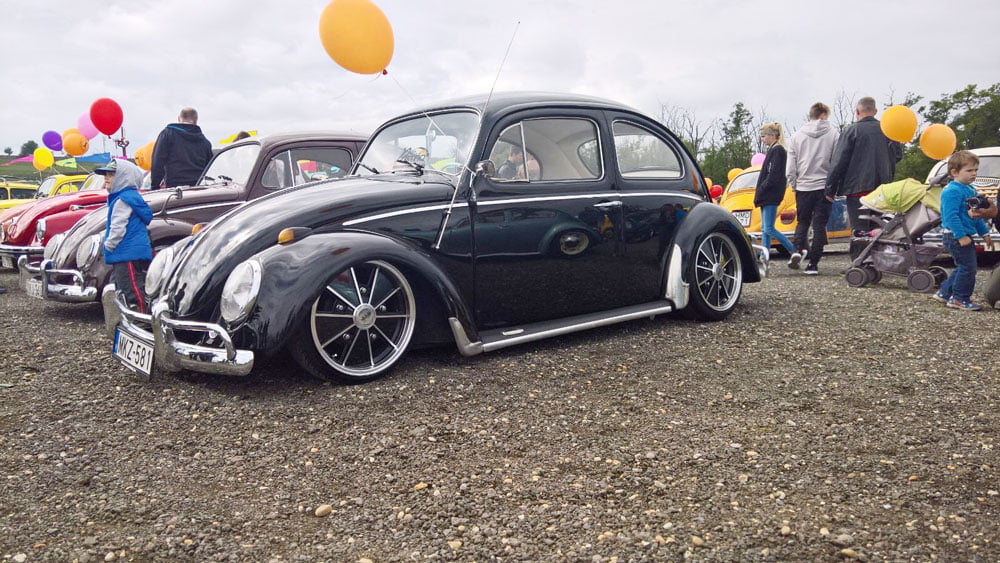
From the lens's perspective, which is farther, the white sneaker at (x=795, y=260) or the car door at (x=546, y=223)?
the white sneaker at (x=795, y=260)

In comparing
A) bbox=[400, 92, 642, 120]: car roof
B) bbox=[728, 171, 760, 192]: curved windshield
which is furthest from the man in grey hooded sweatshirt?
bbox=[400, 92, 642, 120]: car roof

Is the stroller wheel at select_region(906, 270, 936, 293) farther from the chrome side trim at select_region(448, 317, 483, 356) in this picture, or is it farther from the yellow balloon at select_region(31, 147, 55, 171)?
the yellow balloon at select_region(31, 147, 55, 171)

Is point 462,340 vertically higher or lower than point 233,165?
lower

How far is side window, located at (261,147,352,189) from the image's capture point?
22.1 ft

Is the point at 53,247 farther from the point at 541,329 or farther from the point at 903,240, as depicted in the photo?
the point at 903,240

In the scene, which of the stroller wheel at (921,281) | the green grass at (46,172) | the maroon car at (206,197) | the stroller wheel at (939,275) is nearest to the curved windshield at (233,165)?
the maroon car at (206,197)

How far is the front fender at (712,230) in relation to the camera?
5.13 m

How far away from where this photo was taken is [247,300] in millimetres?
3410

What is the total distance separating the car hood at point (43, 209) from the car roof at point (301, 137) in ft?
6.97

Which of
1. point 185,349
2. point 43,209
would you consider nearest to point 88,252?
point 43,209

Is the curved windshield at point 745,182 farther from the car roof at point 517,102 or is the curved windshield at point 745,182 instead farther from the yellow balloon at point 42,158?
the yellow balloon at point 42,158

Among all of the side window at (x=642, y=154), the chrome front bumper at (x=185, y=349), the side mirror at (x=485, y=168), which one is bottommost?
the chrome front bumper at (x=185, y=349)

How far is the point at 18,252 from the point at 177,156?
1971 millimetres

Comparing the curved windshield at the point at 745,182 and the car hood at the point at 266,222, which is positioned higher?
the curved windshield at the point at 745,182
